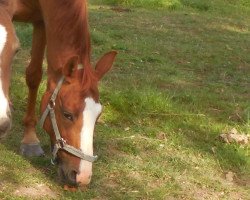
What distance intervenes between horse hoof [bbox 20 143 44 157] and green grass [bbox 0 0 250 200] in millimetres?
68

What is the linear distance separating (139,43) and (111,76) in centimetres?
200

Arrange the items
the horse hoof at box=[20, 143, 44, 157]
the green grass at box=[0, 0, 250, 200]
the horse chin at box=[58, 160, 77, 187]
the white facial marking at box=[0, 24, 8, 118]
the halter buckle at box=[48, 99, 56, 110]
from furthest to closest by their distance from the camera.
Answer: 1. the horse hoof at box=[20, 143, 44, 157]
2. the green grass at box=[0, 0, 250, 200]
3. the halter buckle at box=[48, 99, 56, 110]
4. the horse chin at box=[58, 160, 77, 187]
5. the white facial marking at box=[0, 24, 8, 118]

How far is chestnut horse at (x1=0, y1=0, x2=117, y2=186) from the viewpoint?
161 inches

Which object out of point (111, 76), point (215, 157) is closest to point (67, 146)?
point (215, 157)

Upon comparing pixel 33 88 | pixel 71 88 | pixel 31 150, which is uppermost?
pixel 71 88

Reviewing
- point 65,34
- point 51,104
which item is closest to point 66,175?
point 51,104

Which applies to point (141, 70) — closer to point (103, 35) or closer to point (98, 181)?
point (103, 35)

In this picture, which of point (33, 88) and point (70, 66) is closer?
point (70, 66)

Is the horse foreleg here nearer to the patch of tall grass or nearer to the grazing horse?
the grazing horse

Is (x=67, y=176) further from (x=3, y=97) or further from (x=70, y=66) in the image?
(x=3, y=97)

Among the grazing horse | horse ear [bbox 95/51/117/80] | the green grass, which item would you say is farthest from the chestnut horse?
the grazing horse

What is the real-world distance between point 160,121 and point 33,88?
1.34 m

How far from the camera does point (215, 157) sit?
205 inches

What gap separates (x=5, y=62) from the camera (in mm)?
3301
